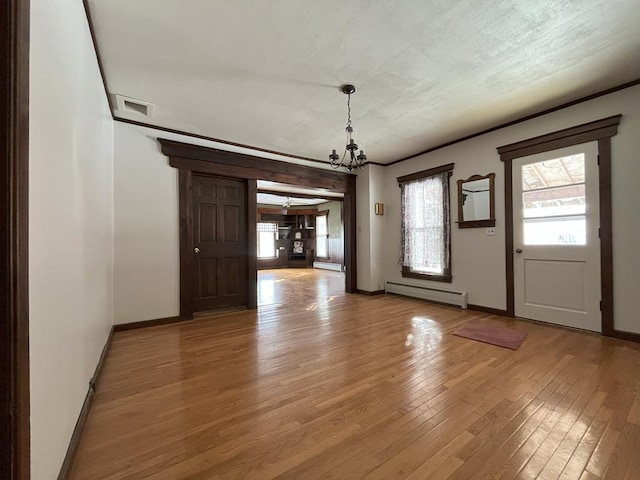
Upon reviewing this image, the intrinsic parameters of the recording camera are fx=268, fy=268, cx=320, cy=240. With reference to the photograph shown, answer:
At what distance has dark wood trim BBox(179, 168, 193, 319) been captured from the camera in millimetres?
3792

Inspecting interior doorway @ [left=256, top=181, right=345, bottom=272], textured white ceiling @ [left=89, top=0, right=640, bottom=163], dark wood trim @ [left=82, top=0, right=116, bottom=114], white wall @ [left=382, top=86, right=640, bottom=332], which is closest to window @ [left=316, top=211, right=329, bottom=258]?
interior doorway @ [left=256, top=181, right=345, bottom=272]

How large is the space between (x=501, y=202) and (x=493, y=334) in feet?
6.16

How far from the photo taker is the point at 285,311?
13.9 ft

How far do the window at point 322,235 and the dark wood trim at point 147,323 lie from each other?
7180mm

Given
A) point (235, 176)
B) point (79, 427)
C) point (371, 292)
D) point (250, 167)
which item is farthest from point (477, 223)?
point (79, 427)

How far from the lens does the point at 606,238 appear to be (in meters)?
2.91

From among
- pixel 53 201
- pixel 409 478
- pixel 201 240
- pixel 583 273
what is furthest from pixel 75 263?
pixel 583 273

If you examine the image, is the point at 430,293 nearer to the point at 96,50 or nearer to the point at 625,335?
the point at 625,335

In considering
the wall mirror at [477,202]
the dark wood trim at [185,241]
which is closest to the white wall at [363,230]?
the wall mirror at [477,202]

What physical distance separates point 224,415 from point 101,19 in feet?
9.25

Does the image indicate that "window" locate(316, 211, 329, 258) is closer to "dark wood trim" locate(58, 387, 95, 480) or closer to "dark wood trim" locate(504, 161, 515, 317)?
"dark wood trim" locate(504, 161, 515, 317)

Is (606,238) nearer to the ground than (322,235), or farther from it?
nearer to the ground

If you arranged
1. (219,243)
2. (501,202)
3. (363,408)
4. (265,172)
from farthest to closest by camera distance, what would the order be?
1. (265,172)
2. (219,243)
3. (501,202)
4. (363,408)

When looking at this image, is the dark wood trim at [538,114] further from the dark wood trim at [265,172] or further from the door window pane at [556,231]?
the dark wood trim at [265,172]
